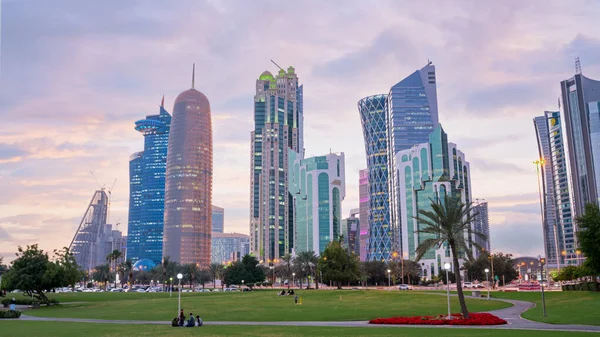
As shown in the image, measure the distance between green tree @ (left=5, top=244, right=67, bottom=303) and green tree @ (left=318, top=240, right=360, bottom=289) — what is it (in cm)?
6292

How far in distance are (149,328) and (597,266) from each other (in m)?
68.2

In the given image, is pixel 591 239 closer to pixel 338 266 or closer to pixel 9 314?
pixel 338 266

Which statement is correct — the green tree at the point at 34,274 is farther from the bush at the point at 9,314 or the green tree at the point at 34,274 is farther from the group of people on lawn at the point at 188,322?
the group of people on lawn at the point at 188,322

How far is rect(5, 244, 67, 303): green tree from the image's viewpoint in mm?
80188

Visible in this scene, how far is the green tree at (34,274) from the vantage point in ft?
263

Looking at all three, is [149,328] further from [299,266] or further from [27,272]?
[299,266]

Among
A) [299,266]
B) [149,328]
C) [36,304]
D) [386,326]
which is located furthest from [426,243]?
[299,266]

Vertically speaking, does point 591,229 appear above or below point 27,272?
above

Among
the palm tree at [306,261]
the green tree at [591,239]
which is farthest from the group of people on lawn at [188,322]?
the palm tree at [306,261]

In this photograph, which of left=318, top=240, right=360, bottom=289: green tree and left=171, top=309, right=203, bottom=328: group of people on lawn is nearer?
left=171, top=309, right=203, bottom=328: group of people on lawn

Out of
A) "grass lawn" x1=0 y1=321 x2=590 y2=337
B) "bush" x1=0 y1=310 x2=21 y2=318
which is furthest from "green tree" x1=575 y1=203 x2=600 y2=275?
"bush" x1=0 y1=310 x2=21 y2=318

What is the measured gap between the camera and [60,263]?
86.8m

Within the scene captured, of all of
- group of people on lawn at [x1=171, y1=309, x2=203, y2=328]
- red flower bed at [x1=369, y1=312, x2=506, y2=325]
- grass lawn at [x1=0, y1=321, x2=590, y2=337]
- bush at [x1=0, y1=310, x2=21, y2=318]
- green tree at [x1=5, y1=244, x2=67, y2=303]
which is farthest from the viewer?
green tree at [x1=5, y1=244, x2=67, y2=303]

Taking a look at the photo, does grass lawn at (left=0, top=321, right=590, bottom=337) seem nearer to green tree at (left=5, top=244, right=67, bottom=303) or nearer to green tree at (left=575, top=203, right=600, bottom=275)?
green tree at (left=5, top=244, right=67, bottom=303)
